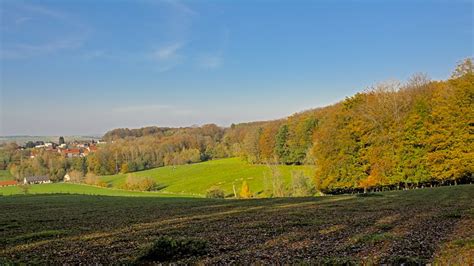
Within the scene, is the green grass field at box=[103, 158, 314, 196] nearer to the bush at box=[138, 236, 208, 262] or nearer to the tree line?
the tree line

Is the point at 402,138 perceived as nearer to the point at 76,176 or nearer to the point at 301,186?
the point at 301,186

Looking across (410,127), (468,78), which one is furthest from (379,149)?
(468,78)

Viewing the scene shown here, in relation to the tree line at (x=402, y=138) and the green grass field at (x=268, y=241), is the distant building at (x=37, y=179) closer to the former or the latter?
the tree line at (x=402, y=138)

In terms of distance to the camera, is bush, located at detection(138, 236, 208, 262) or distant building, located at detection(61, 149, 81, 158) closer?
bush, located at detection(138, 236, 208, 262)

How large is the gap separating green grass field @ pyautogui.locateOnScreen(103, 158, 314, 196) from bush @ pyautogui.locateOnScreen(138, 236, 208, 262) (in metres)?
79.2

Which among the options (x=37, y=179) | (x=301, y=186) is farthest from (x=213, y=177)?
(x=37, y=179)

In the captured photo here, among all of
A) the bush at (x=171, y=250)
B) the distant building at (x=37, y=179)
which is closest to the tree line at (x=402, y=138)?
the bush at (x=171, y=250)

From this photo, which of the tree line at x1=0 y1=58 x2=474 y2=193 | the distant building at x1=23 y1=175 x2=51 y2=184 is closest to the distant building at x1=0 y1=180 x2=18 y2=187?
the distant building at x1=23 y1=175 x2=51 y2=184

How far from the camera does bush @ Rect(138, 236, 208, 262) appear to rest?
444 inches

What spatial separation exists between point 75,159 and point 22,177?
70.9 feet

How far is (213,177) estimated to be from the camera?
119 meters

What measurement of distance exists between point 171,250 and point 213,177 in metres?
108

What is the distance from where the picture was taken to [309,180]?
75.2 meters

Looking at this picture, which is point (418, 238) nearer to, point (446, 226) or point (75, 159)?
point (446, 226)
